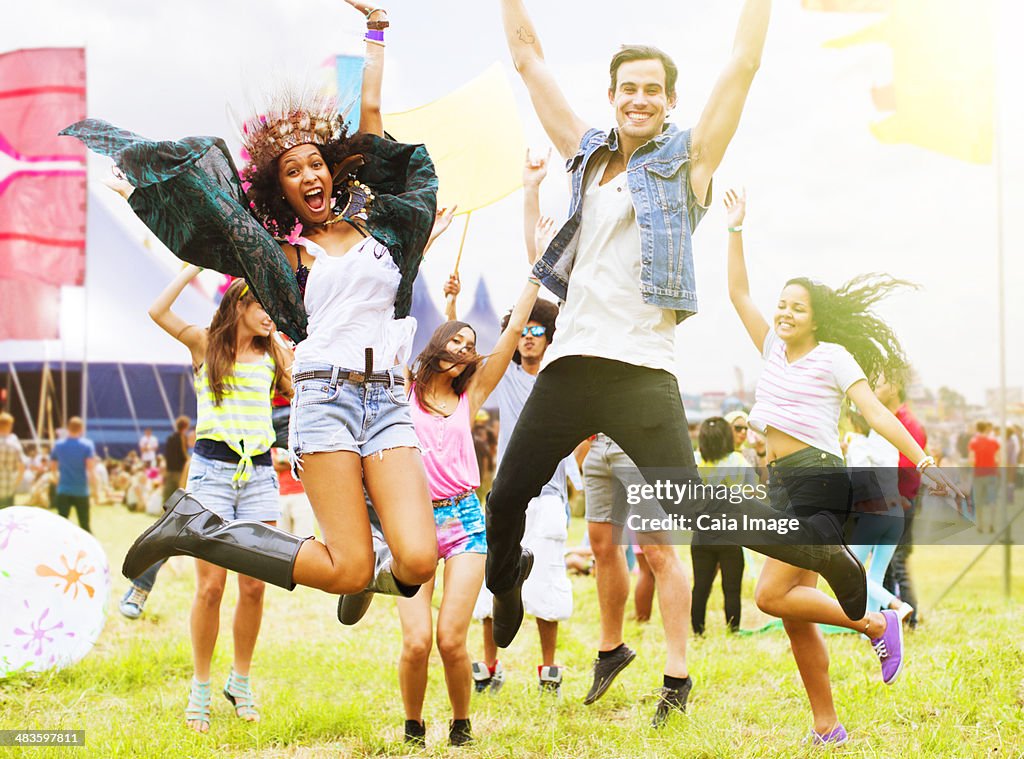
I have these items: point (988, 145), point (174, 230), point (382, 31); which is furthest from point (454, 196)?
point (988, 145)

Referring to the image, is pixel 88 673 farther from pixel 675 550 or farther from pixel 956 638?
pixel 956 638

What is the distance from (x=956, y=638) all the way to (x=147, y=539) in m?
4.95

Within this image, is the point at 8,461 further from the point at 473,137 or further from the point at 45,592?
the point at 473,137

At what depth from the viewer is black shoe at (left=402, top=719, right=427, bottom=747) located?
3.98 meters

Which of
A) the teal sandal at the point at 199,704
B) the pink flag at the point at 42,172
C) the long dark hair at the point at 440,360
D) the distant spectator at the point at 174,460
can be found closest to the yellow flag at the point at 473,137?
the long dark hair at the point at 440,360

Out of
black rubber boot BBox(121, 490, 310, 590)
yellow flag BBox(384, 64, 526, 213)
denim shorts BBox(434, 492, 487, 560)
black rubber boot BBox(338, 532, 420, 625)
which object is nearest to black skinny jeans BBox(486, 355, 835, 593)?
black rubber boot BBox(338, 532, 420, 625)

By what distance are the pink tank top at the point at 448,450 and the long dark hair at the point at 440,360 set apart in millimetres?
41

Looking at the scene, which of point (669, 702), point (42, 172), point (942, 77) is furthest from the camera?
point (42, 172)

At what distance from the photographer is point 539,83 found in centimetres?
365

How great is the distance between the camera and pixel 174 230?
325 cm

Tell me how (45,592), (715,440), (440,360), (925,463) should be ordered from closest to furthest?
(925,463)
(440,360)
(45,592)
(715,440)

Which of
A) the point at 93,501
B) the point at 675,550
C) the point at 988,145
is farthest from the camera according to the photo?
the point at 93,501

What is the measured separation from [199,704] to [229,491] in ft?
3.21

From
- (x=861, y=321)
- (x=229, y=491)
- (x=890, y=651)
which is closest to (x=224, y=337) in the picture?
(x=229, y=491)
